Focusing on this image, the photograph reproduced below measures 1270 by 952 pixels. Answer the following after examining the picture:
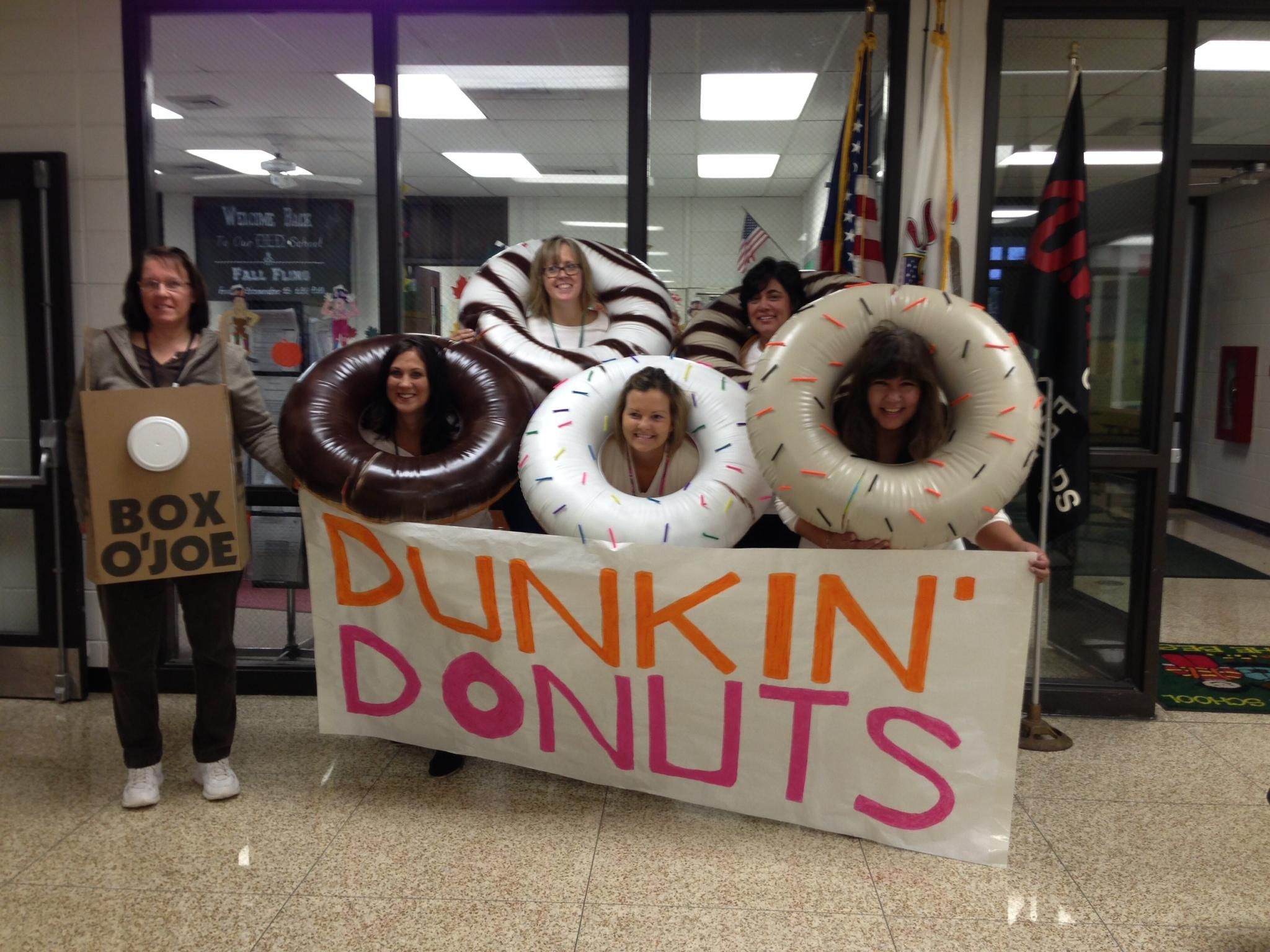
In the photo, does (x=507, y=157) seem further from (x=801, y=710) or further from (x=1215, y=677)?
(x=1215, y=677)

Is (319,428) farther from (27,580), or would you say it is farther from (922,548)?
(27,580)

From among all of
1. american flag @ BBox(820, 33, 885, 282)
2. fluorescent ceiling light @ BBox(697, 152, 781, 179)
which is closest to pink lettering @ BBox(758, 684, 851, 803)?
american flag @ BBox(820, 33, 885, 282)

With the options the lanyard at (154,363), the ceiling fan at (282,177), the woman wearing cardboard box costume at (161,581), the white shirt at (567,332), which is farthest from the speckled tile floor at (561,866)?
the ceiling fan at (282,177)

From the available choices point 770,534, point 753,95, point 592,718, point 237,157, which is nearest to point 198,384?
point 592,718

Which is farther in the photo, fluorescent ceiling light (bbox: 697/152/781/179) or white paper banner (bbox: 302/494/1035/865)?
fluorescent ceiling light (bbox: 697/152/781/179)

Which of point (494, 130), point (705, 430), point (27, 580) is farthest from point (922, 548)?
point (494, 130)

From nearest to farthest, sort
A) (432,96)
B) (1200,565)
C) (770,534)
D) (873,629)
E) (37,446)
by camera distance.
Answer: (873,629)
(770,534)
(37,446)
(432,96)
(1200,565)

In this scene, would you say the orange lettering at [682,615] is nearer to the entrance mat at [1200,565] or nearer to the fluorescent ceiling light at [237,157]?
the entrance mat at [1200,565]

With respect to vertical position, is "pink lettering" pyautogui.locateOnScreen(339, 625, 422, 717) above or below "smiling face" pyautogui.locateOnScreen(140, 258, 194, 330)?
below

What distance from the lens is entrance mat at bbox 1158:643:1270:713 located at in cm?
314

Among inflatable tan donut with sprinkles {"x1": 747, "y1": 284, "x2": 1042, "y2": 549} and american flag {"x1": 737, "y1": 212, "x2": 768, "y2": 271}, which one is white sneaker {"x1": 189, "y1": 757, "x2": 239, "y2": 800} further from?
american flag {"x1": 737, "y1": 212, "x2": 768, "y2": 271}

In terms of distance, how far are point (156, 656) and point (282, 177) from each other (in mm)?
4505

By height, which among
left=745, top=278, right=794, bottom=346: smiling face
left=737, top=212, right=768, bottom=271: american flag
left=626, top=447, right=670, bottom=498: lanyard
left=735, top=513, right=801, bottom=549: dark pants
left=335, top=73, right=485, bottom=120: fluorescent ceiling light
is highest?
left=335, top=73, right=485, bottom=120: fluorescent ceiling light

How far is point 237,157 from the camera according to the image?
6.97 meters
